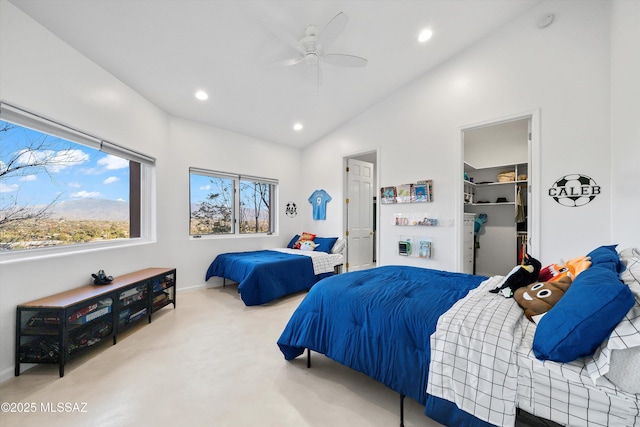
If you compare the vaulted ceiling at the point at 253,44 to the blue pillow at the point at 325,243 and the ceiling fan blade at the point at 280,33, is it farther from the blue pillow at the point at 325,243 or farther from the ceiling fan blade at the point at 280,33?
the blue pillow at the point at 325,243

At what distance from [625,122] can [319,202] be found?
13.5ft

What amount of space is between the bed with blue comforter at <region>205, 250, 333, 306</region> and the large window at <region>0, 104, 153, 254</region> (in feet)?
4.49

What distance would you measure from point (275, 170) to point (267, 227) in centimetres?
116

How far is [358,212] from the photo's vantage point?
527cm

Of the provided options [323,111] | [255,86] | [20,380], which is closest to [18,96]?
[20,380]

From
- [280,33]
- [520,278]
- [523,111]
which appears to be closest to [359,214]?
[523,111]

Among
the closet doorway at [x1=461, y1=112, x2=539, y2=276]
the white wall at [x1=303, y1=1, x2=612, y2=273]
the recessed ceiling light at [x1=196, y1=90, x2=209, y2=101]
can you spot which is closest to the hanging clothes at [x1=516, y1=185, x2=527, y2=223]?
the closet doorway at [x1=461, y1=112, x2=539, y2=276]

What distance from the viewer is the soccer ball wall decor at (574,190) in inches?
105

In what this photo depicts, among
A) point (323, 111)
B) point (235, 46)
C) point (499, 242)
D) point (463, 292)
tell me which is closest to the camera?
point (463, 292)

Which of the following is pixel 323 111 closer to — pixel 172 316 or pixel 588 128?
pixel 588 128

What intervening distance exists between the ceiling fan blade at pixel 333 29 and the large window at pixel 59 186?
251cm

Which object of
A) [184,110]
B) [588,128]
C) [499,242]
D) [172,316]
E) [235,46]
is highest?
[235,46]

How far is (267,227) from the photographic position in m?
5.39

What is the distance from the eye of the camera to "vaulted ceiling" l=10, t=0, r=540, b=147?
2.38 meters
